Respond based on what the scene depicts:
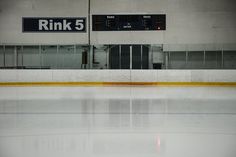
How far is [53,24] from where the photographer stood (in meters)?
17.4

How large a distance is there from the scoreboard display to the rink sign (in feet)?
2.54

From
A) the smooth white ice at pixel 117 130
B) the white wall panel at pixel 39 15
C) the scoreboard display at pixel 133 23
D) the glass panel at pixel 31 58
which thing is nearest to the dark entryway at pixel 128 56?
the scoreboard display at pixel 133 23

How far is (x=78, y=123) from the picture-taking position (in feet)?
19.1

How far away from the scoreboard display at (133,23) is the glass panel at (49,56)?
91.1 inches

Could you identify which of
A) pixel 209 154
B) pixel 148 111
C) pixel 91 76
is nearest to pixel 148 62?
pixel 91 76

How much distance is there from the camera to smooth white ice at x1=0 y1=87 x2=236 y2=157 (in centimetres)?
384

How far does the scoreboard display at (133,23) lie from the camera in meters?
17.2

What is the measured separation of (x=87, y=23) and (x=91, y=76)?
10.8ft

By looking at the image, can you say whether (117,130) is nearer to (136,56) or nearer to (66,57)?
(136,56)

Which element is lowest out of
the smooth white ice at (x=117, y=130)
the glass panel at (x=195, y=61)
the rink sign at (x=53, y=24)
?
the smooth white ice at (x=117, y=130)

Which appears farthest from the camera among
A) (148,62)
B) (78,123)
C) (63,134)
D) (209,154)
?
(148,62)

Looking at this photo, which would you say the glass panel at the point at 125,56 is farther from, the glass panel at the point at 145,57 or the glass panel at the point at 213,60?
the glass panel at the point at 213,60

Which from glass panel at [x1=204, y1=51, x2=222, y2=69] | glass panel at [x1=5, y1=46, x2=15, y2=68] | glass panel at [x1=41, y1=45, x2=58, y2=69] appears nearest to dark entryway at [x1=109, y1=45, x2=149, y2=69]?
glass panel at [x1=41, y1=45, x2=58, y2=69]

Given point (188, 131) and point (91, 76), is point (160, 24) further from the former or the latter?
point (188, 131)
